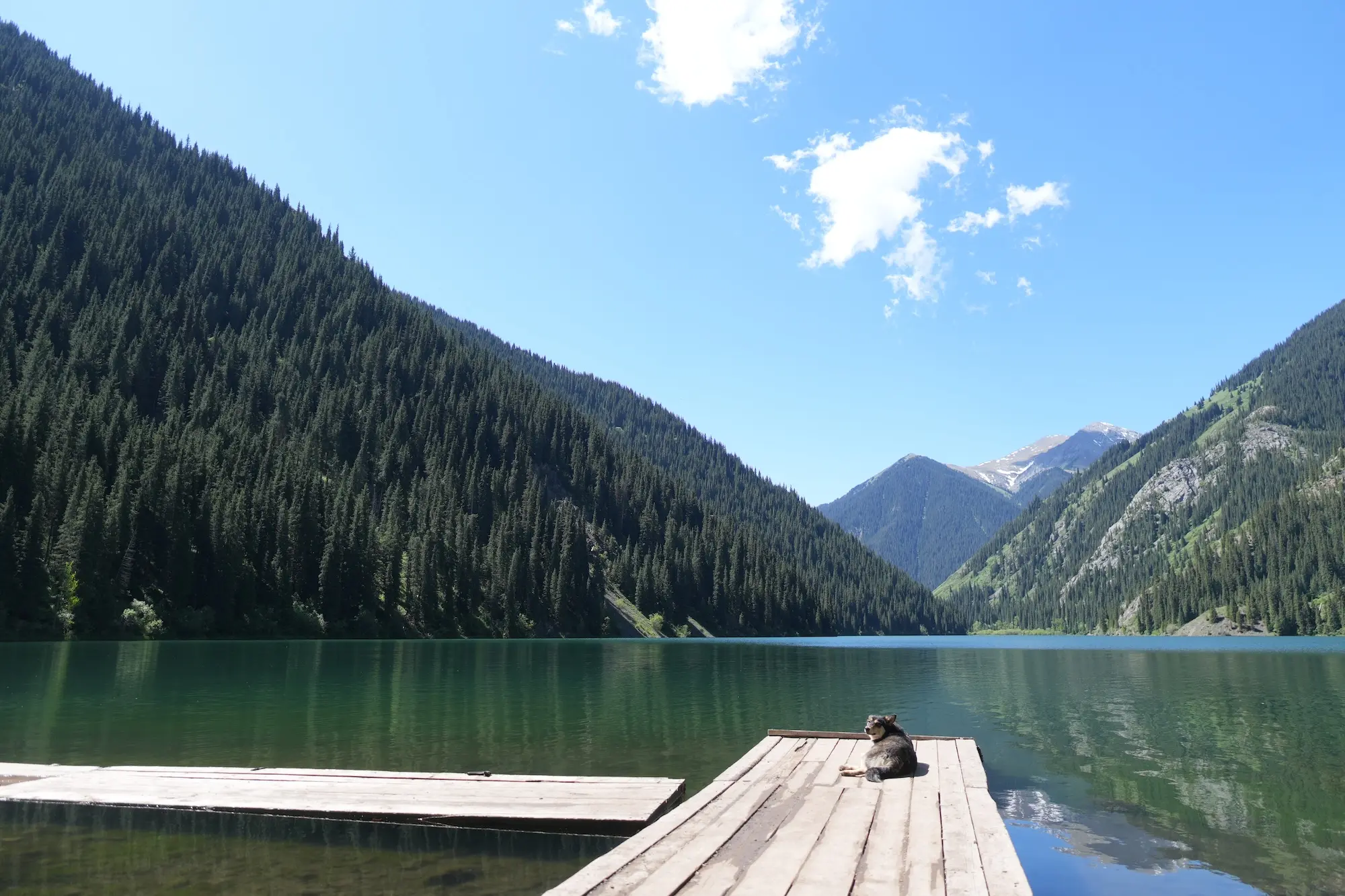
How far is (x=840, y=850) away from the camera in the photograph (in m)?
11.1

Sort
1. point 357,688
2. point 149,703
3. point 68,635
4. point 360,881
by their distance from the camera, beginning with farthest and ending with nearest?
point 68,635
point 357,688
point 149,703
point 360,881

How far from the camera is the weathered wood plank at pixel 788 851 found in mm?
9297

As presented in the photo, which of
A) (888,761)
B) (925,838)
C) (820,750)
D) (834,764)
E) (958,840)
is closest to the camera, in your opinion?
(958,840)

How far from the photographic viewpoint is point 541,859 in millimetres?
13742

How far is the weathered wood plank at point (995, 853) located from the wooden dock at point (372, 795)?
584cm

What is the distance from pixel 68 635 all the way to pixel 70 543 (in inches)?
491

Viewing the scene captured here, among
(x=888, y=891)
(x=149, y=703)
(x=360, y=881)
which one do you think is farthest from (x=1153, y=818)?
(x=149, y=703)

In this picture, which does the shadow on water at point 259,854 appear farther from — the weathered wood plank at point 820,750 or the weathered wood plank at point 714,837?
the weathered wood plank at point 820,750

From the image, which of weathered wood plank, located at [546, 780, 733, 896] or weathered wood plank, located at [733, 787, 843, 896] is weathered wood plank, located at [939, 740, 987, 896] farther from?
weathered wood plank, located at [546, 780, 733, 896]

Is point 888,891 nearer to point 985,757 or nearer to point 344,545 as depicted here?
point 985,757

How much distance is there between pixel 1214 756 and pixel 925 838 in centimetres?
2162

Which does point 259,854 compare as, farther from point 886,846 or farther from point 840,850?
point 886,846

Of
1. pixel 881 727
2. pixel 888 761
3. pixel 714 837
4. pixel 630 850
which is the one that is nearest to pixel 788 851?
pixel 714 837

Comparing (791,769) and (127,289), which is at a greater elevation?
(127,289)
